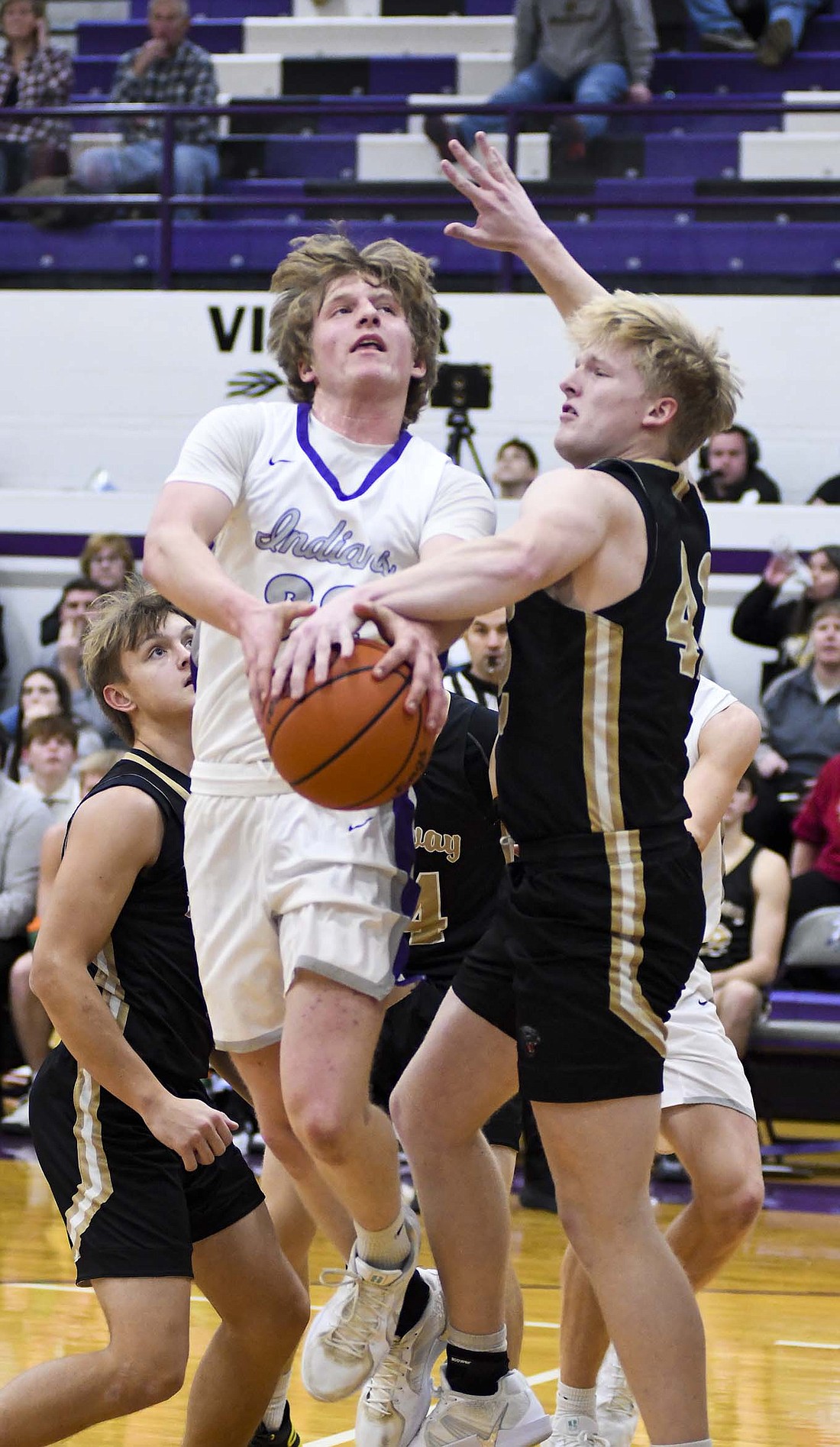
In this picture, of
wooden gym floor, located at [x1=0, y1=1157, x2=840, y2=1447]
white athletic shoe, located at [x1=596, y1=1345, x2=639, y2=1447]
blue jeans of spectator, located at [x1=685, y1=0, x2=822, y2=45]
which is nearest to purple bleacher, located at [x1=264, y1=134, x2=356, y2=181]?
blue jeans of spectator, located at [x1=685, y1=0, x2=822, y2=45]

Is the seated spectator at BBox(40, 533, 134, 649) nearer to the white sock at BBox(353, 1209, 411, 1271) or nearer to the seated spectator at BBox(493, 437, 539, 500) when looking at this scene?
the seated spectator at BBox(493, 437, 539, 500)

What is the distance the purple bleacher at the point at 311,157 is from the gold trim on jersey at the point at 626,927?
9.18m

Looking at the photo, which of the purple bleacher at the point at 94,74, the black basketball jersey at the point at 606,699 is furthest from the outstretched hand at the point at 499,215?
the purple bleacher at the point at 94,74

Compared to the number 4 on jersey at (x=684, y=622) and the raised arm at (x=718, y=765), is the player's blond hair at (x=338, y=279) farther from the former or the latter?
the raised arm at (x=718, y=765)

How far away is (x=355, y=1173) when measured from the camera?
3.17m

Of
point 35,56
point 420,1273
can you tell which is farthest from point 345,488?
point 35,56

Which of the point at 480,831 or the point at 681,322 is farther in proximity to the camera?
the point at 480,831

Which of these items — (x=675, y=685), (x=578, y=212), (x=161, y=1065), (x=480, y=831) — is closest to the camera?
(x=675, y=685)

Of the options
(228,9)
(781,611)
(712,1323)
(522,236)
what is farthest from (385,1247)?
(228,9)

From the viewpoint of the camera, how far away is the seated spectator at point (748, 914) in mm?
7207

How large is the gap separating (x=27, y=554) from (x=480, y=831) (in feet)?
21.8

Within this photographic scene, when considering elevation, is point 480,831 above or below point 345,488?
below

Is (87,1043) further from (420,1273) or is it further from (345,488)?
(345,488)

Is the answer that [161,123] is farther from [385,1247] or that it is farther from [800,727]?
[385,1247]
